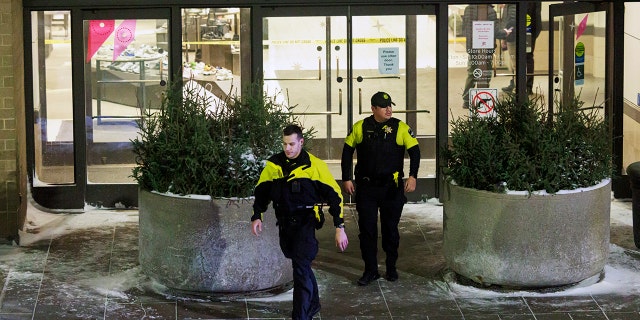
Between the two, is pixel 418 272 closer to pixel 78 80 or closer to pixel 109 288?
pixel 109 288

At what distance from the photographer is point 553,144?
12094 mm

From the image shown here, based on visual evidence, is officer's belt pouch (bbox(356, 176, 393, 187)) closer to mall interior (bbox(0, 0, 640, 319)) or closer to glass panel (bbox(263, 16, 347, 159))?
mall interior (bbox(0, 0, 640, 319))

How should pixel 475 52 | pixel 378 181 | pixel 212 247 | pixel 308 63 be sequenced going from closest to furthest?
pixel 212 247 < pixel 378 181 < pixel 308 63 < pixel 475 52

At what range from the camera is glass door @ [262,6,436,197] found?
15.8 metres

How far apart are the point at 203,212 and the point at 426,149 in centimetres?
519

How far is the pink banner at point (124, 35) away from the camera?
15562mm

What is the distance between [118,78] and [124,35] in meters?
0.51

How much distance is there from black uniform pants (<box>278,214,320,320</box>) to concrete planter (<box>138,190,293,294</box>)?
2.79ft

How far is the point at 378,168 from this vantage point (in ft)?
40.2

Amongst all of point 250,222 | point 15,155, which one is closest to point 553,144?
point 250,222

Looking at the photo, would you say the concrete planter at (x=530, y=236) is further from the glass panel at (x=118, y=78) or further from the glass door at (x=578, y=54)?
the glass panel at (x=118, y=78)

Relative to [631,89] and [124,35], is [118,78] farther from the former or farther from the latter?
[631,89]

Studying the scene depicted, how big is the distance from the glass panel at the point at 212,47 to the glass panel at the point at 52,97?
1.40 meters

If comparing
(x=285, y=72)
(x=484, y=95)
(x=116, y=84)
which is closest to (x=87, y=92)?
(x=116, y=84)
